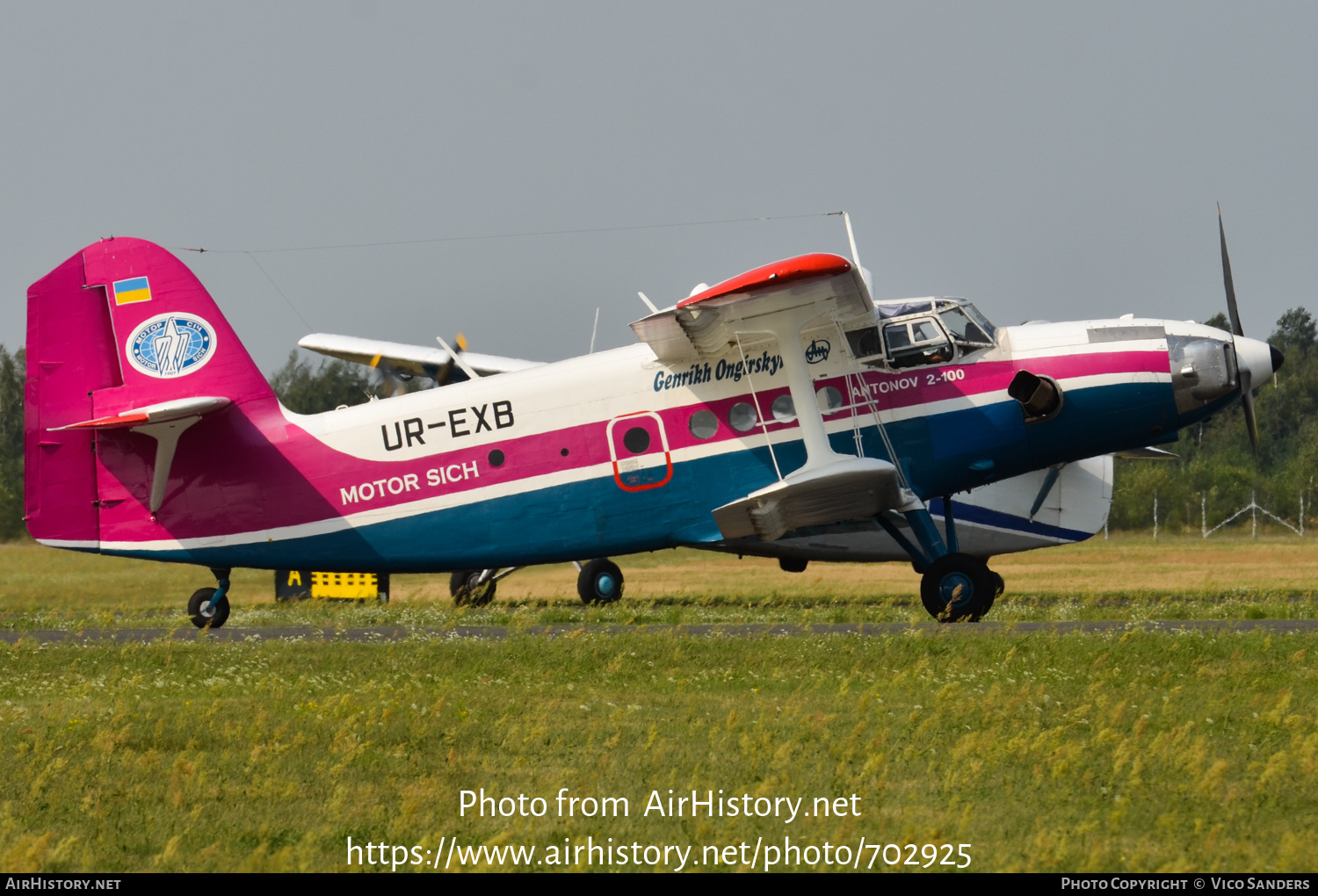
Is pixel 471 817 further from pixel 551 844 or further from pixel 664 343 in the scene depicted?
pixel 664 343

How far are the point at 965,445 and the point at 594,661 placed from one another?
6414 millimetres

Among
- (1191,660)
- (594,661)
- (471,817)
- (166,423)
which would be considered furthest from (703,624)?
(471,817)

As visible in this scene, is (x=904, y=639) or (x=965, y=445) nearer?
(x=904, y=639)

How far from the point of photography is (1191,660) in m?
12.5

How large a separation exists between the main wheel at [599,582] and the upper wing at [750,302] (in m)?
7.56

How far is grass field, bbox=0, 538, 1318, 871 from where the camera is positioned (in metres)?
6.91

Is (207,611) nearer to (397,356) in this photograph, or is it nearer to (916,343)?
(397,356)

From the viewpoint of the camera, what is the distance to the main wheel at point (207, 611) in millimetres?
18750

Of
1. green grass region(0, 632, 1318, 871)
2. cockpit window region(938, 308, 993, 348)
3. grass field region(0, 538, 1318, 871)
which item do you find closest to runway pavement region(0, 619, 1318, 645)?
grass field region(0, 538, 1318, 871)

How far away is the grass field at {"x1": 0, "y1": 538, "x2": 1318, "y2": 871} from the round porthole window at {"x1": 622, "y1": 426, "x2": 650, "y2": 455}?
3.12 metres

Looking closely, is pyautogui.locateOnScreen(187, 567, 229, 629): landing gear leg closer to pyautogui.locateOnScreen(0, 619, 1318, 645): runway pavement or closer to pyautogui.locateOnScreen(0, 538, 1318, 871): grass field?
pyautogui.locateOnScreen(0, 619, 1318, 645): runway pavement

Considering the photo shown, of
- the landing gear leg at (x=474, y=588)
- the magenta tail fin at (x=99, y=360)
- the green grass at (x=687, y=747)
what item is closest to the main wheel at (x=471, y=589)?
the landing gear leg at (x=474, y=588)

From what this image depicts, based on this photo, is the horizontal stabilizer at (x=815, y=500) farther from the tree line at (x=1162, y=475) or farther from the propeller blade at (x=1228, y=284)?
the tree line at (x=1162, y=475)

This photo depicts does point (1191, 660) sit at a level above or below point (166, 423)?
below
